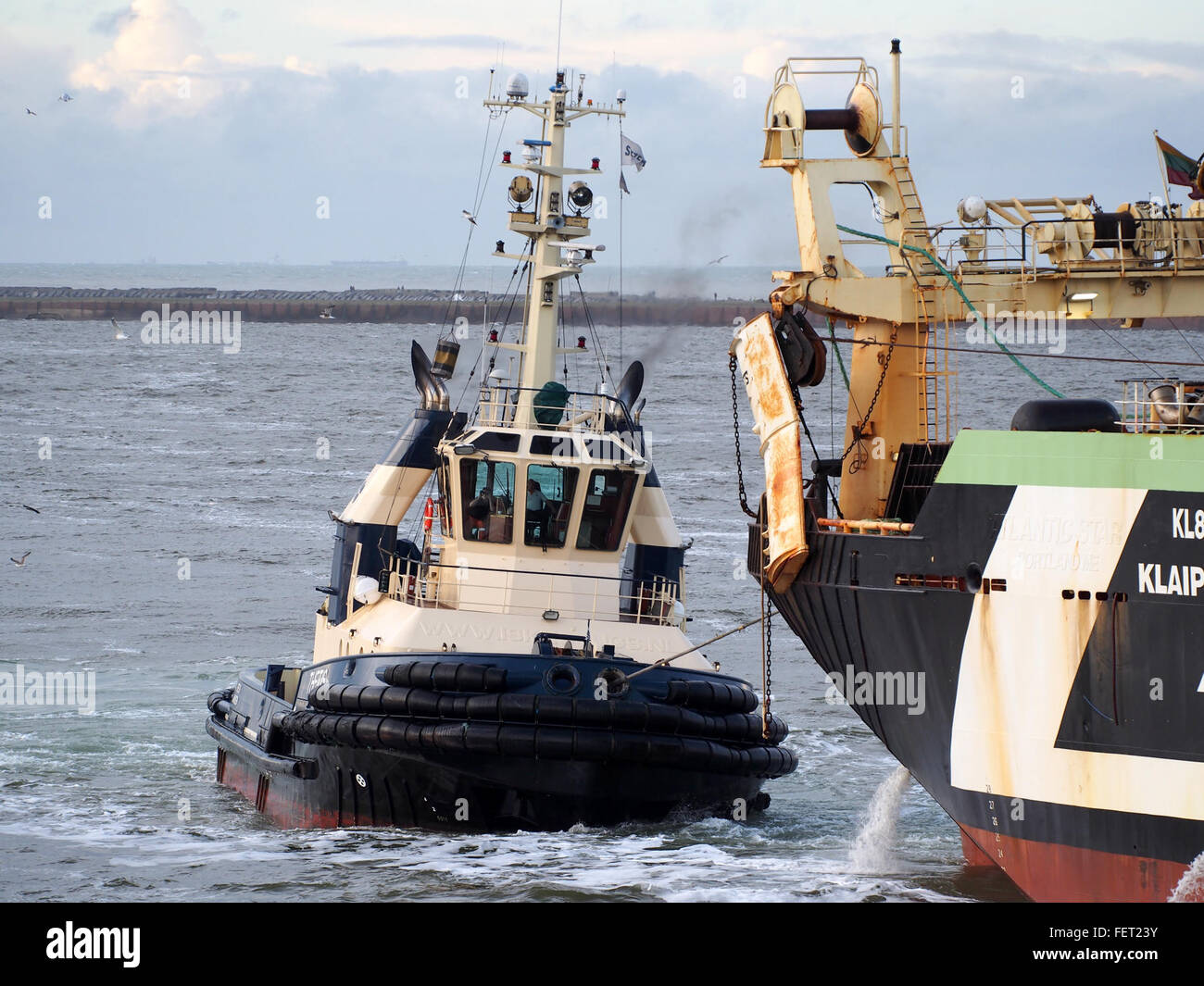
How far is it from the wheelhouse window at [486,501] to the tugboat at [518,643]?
23 mm

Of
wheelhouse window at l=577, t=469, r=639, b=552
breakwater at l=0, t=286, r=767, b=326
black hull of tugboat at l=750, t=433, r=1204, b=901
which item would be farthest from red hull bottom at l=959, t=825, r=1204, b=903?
breakwater at l=0, t=286, r=767, b=326

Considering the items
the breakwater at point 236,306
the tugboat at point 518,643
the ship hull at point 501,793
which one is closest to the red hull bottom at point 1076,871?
the tugboat at point 518,643

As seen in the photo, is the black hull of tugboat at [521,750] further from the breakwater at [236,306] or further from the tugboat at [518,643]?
the breakwater at [236,306]

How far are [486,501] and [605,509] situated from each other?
51.7 inches

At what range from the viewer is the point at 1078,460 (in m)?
12.0

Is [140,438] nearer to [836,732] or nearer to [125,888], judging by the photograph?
[836,732]

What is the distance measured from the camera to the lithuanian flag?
14367 mm

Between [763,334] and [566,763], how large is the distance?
4522mm

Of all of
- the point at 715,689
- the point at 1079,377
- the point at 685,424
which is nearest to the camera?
the point at 715,689

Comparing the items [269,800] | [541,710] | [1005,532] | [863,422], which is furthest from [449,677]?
[1005,532]
